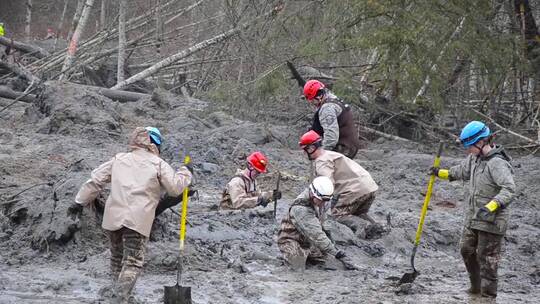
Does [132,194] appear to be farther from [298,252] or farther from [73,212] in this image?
[298,252]

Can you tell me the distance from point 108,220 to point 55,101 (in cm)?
990

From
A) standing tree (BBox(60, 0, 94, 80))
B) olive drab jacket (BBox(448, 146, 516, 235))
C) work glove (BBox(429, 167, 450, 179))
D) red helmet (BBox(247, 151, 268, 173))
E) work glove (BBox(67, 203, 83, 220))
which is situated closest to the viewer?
olive drab jacket (BBox(448, 146, 516, 235))

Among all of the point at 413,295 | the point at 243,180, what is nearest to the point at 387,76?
the point at 243,180

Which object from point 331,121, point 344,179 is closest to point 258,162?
point 331,121

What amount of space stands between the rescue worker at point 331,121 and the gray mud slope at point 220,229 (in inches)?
39.1

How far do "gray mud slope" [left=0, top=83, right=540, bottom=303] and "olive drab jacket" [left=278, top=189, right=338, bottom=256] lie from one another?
297 mm

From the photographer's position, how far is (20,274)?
311 inches

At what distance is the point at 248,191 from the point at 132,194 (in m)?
4.50

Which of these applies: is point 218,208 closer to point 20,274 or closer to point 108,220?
point 20,274

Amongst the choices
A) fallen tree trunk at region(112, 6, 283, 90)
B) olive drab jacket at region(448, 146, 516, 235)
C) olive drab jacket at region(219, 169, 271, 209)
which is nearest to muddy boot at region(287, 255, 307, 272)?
olive drab jacket at region(448, 146, 516, 235)

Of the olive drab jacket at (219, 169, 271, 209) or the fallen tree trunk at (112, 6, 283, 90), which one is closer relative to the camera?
the olive drab jacket at (219, 169, 271, 209)

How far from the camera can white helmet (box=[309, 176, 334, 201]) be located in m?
8.50

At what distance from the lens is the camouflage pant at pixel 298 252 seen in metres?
8.88

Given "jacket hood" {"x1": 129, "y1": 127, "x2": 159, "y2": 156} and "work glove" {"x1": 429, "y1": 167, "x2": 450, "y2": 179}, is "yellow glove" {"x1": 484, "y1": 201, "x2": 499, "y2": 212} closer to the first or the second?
"work glove" {"x1": 429, "y1": 167, "x2": 450, "y2": 179}
